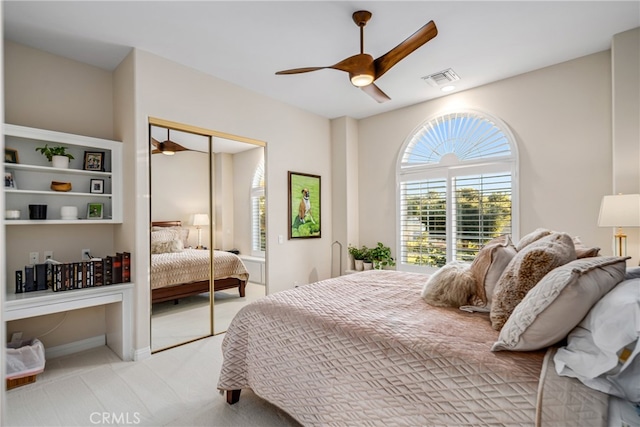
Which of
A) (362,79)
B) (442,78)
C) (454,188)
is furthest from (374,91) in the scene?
(454,188)

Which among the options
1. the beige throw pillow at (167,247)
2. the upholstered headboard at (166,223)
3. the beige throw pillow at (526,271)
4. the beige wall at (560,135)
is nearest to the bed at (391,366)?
the beige throw pillow at (526,271)

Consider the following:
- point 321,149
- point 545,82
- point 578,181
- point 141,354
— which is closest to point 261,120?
point 321,149

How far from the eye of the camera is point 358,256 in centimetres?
486

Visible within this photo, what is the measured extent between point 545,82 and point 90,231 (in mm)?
4920

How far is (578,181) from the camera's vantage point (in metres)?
3.33

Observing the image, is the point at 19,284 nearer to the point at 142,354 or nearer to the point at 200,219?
the point at 142,354

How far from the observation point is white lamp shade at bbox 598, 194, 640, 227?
2480 millimetres

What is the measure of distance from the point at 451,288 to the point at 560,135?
2.49 m

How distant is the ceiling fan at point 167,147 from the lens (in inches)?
127

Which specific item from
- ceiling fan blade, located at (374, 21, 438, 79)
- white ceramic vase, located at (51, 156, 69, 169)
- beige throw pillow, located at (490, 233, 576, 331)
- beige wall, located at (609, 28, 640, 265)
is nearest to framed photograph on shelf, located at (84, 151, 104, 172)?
white ceramic vase, located at (51, 156, 69, 169)

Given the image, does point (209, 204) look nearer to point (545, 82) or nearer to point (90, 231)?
point (90, 231)

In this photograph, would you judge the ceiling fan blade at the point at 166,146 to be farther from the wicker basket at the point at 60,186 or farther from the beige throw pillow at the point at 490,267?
the beige throw pillow at the point at 490,267

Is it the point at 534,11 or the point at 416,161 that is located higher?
the point at 534,11

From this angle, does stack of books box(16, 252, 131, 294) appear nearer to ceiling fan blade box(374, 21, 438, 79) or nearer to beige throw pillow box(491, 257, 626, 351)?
ceiling fan blade box(374, 21, 438, 79)
